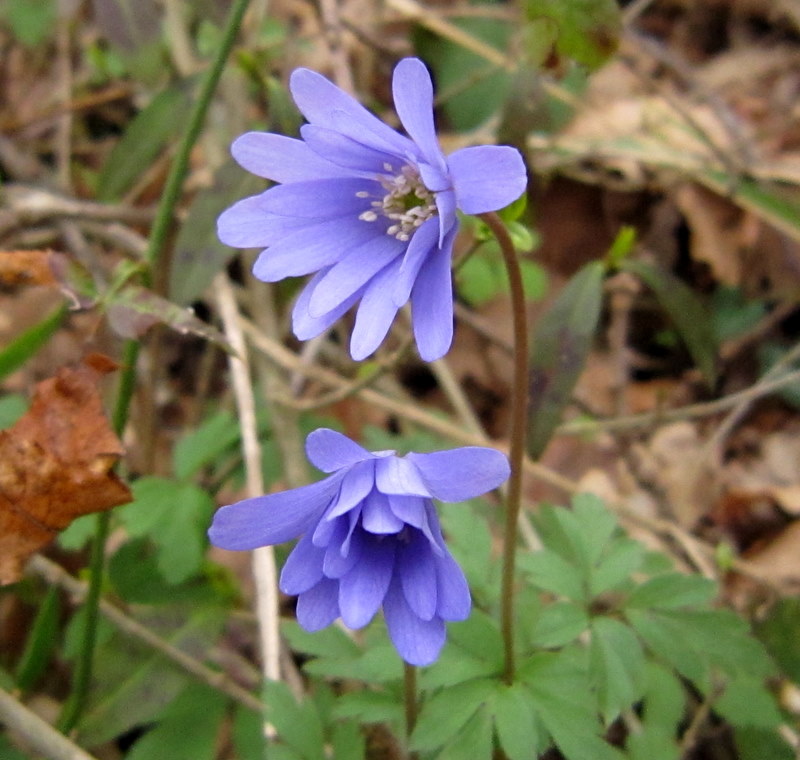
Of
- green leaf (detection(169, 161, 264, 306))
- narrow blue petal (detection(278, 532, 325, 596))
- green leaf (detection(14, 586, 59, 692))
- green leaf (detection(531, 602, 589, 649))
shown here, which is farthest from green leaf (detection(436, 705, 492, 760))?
green leaf (detection(169, 161, 264, 306))

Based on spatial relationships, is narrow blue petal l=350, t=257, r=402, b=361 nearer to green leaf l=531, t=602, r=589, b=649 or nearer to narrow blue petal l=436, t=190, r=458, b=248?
narrow blue petal l=436, t=190, r=458, b=248

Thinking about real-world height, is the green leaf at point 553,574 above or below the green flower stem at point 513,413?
below

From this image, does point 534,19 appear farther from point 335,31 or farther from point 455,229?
point 455,229

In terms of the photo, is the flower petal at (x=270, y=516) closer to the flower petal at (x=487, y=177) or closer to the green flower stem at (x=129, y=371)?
the flower petal at (x=487, y=177)

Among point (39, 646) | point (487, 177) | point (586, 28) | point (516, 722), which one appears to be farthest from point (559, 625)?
point (586, 28)

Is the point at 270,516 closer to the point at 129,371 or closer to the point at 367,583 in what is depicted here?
the point at 367,583

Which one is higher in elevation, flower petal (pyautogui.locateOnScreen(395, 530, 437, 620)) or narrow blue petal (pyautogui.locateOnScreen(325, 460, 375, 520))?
narrow blue petal (pyautogui.locateOnScreen(325, 460, 375, 520))

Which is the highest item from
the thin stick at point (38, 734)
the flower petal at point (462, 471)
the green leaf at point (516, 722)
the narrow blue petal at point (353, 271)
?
the narrow blue petal at point (353, 271)

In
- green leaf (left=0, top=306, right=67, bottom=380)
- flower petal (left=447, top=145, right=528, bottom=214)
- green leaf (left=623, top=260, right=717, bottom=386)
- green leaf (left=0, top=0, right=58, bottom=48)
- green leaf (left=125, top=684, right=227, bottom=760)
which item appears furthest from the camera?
green leaf (left=0, top=0, right=58, bottom=48)

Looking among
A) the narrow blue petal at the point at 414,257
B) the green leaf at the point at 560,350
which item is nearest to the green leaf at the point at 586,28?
the green leaf at the point at 560,350
